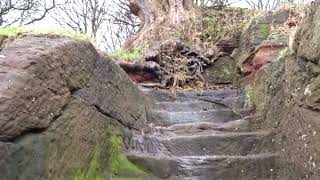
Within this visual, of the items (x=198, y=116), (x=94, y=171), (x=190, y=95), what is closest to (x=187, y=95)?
(x=190, y=95)

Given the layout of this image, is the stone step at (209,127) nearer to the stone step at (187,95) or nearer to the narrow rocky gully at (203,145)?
the narrow rocky gully at (203,145)

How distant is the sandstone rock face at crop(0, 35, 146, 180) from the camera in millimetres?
2174

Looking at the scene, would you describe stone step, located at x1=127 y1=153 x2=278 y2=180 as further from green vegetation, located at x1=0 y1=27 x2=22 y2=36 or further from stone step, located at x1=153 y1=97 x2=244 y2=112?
stone step, located at x1=153 y1=97 x2=244 y2=112

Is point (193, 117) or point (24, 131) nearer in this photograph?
point (24, 131)

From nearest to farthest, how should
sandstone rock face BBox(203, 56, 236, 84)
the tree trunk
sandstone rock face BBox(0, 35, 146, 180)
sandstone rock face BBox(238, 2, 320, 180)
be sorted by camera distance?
sandstone rock face BBox(0, 35, 146, 180), sandstone rock face BBox(238, 2, 320, 180), sandstone rock face BBox(203, 56, 236, 84), the tree trunk

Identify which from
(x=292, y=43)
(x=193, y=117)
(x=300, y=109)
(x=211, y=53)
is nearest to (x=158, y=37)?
(x=211, y=53)

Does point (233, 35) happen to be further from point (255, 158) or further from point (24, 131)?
point (24, 131)

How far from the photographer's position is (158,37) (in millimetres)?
9227

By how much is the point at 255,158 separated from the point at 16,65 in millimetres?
1973

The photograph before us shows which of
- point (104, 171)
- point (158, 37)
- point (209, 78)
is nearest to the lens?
point (104, 171)

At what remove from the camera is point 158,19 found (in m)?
9.85

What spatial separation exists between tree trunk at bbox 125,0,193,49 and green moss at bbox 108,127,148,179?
540 centimetres

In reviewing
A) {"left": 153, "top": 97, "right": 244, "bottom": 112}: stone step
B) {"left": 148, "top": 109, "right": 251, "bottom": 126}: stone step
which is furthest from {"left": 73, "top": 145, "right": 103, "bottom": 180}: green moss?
{"left": 153, "top": 97, "right": 244, "bottom": 112}: stone step

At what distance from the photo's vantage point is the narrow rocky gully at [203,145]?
3.42 metres
